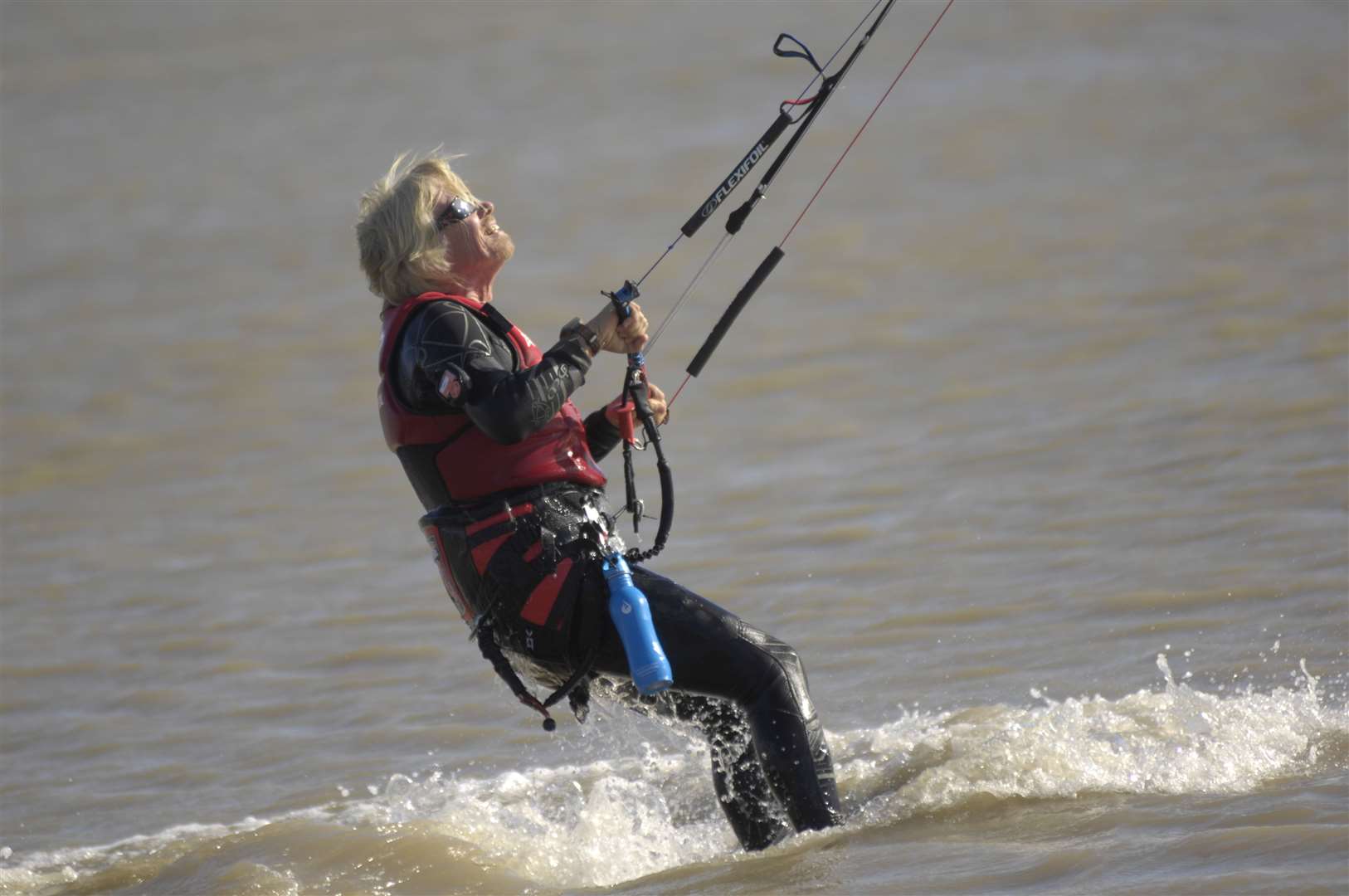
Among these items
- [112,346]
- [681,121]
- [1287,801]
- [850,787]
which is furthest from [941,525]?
[681,121]

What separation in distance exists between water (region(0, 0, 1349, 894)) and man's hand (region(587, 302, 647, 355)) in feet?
4.05

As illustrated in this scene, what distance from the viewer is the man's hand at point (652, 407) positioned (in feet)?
13.4

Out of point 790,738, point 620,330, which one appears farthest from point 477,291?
point 790,738

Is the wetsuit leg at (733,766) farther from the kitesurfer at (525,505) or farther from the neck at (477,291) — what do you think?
the neck at (477,291)

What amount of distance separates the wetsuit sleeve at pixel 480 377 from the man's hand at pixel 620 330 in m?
0.10

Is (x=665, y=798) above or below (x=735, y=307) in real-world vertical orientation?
below

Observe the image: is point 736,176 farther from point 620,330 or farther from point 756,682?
point 756,682

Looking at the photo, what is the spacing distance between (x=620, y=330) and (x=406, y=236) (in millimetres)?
541

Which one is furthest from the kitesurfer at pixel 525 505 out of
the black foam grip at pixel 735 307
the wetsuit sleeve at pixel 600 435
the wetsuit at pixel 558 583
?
the black foam grip at pixel 735 307

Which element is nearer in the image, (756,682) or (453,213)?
(756,682)

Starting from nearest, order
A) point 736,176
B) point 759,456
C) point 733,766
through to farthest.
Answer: point 733,766, point 736,176, point 759,456

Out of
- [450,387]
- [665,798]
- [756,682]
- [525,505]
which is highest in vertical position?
[450,387]

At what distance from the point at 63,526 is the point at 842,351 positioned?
4.45 metres

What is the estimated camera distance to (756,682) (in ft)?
12.8
